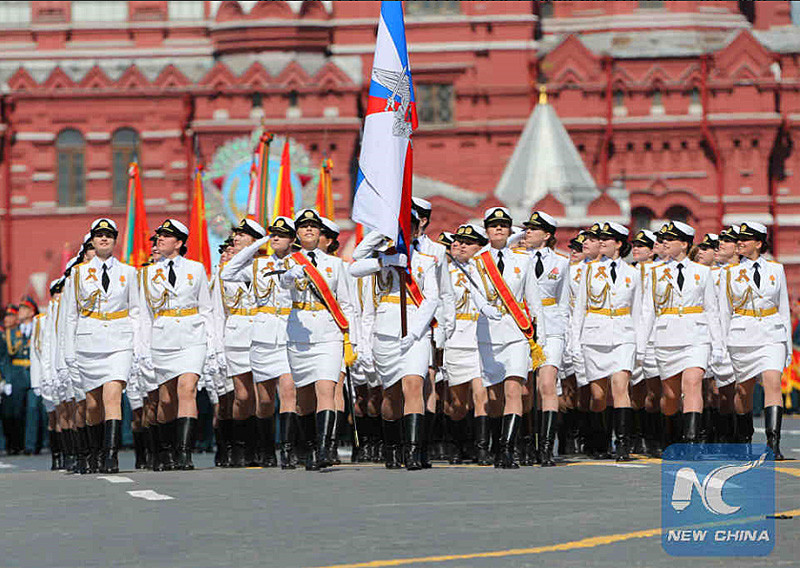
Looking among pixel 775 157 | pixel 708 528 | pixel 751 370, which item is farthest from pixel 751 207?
pixel 708 528

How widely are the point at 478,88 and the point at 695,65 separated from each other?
5091 mm

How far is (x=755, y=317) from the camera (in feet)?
48.7

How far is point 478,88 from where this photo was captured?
47.2 meters

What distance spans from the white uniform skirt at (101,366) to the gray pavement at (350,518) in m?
0.71

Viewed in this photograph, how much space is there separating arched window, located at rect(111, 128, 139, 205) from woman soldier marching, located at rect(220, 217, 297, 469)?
1298 inches

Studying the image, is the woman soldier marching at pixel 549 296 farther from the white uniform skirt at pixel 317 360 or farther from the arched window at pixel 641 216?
the arched window at pixel 641 216

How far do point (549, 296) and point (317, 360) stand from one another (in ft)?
7.95

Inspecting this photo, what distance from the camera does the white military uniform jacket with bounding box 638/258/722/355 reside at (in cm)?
1488

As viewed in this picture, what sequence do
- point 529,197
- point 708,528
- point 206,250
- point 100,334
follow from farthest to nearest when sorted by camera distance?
point 529,197 → point 206,250 → point 100,334 → point 708,528

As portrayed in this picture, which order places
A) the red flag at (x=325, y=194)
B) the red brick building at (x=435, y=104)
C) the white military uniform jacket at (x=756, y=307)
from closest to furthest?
the white military uniform jacket at (x=756, y=307) < the red flag at (x=325, y=194) < the red brick building at (x=435, y=104)

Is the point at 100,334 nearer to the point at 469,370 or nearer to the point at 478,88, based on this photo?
the point at 469,370

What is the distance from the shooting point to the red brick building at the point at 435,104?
151 feet

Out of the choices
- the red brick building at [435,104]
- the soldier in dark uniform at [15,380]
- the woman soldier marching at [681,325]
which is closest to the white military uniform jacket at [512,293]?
the woman soldier marching at [681,325]

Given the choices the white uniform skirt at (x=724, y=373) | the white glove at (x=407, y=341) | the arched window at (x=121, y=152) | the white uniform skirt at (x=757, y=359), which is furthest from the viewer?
the arched window at (x=121, y=152)
